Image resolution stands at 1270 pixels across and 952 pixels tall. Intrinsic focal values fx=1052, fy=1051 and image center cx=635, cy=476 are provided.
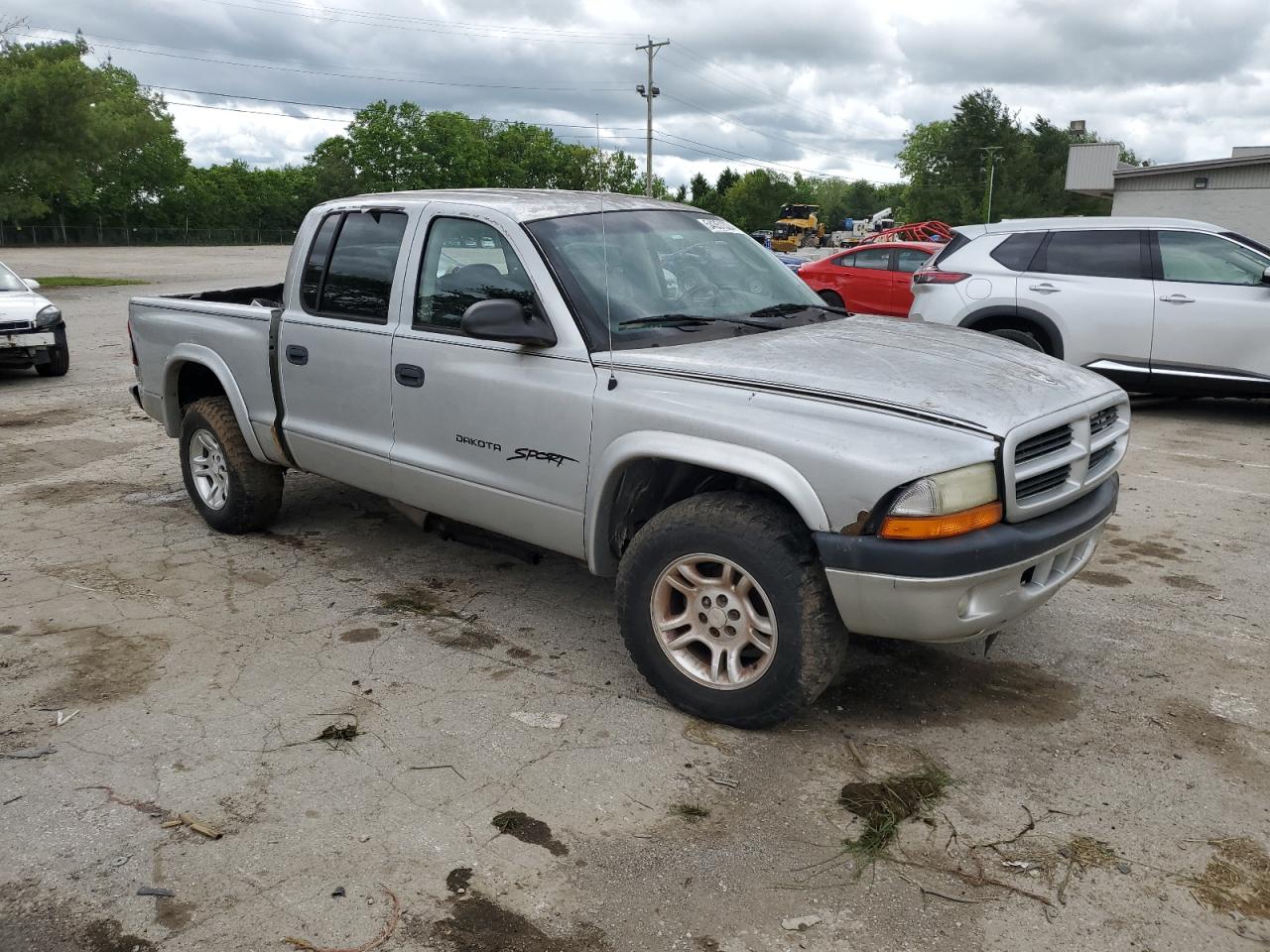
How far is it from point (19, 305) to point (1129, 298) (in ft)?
37.7

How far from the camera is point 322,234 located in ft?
17.3

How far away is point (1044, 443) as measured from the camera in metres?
3.48

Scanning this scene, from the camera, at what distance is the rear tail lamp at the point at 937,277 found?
32.2ft

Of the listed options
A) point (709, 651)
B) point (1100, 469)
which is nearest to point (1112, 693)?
point (1100, 469)

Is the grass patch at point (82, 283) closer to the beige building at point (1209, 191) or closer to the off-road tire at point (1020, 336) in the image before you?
the off-road tire at point (1020, 336)

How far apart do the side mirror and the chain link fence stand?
68272 mm

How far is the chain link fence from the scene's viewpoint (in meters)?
63.5

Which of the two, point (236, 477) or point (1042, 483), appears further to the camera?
point (236, 477)

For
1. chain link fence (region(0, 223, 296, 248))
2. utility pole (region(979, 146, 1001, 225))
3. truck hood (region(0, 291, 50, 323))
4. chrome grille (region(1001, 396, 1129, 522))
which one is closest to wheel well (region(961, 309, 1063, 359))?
chrome grille (region(1001, 396, 1129, 522))

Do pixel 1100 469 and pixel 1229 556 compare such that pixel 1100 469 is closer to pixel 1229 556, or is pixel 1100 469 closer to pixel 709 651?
pixel 709 651

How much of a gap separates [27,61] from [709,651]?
40190mm

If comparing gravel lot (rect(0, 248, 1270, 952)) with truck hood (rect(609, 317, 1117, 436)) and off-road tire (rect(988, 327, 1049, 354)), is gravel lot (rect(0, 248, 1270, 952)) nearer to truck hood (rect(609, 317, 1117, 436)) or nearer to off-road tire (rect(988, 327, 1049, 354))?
truck hood (rect(609, 317, 1117, 436))

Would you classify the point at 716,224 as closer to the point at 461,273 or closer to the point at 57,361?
the point at 461,273

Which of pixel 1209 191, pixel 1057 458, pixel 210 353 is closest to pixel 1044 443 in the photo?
pixel 1057 458
